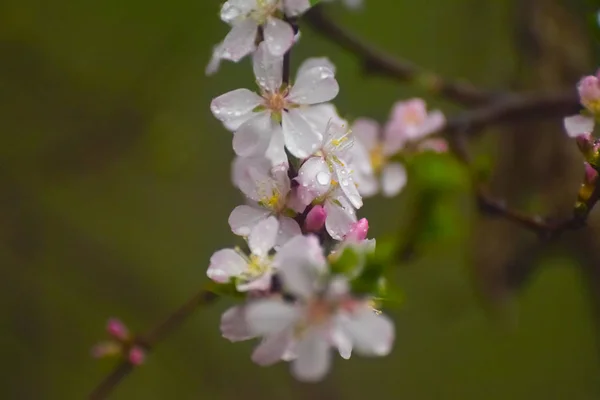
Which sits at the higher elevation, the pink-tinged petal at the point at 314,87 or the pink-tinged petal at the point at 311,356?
the pink-tinged petal at the point at 314,87

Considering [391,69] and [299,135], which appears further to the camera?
[391,69]

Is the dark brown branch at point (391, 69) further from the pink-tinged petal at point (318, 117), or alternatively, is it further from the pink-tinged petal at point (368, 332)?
the pink-tinged petal at point (368, 332)

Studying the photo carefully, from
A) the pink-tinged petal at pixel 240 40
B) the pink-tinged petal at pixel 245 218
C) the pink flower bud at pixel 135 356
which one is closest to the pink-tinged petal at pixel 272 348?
the pink-tinged petal at pixel 245 218

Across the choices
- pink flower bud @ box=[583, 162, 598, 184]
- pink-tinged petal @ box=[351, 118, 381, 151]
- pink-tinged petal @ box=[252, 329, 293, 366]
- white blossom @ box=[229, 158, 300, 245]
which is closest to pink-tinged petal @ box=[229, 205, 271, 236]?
white blossom @ box=[229, 158, 300, 245]

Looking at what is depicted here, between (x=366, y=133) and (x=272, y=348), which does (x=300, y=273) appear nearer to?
(x=272, y=348)

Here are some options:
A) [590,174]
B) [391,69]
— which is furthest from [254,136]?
[391,69]

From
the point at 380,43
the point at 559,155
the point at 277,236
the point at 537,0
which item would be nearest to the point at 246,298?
the point at 277,236

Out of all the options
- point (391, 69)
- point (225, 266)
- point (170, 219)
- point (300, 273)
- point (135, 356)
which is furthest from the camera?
point (170, 219)

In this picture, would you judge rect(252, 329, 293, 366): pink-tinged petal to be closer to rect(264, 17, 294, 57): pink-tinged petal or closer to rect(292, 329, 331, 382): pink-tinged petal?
rect(292, 329, 331, 382): pink-tinged petal
